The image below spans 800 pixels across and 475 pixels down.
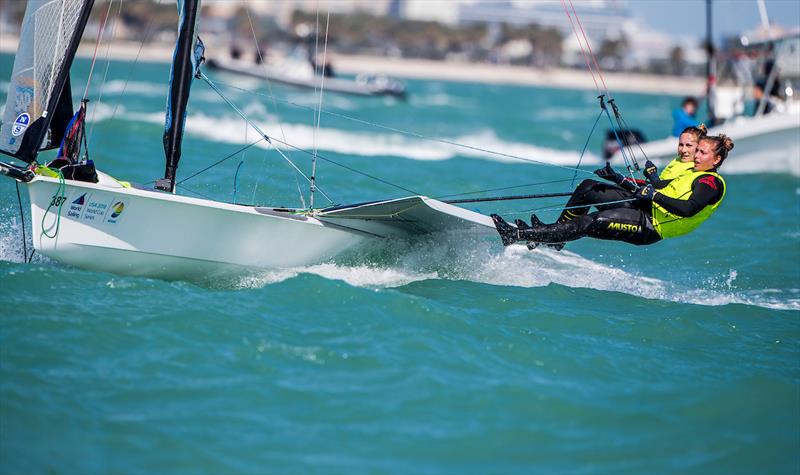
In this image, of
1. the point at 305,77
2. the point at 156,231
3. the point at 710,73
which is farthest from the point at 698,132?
the point at 305,77

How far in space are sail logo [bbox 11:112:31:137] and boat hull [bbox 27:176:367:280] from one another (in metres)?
0.65

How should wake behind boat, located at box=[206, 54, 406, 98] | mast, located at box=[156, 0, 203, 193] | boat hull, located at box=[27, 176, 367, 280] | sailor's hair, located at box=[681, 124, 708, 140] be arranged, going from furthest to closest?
1. wake behind boat, located at box=[206, 54, 406, 98]
2. sailor's hair, located at box=[681, 124, 708, 140]
3. mast, located at box=[156, 0, 203, 193]
4. boat hull, located at box=[27, 176, 367, 280]

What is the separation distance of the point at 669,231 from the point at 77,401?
3929 millimetres

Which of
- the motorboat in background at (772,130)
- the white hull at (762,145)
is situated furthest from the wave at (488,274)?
the white hull at (762,145)

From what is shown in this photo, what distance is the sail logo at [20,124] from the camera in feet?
19.7

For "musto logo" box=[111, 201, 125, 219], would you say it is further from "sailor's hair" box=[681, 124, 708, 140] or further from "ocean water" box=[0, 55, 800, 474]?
"sailor's hair" box=[681, 124, 708, 140]

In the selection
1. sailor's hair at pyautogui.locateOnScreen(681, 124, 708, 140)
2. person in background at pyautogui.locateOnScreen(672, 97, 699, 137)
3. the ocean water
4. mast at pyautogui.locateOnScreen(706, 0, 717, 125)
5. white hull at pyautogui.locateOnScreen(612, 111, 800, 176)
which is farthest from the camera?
mast at pyautogui.locateOnScreen(706, 0, 717, 125)

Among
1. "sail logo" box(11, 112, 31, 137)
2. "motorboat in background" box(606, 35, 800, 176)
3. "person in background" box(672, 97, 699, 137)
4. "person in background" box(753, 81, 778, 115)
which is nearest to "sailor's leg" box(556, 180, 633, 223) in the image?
"sail logo" box(11, 112, 31, 137)

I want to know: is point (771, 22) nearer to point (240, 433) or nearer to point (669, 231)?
point (669, 231)

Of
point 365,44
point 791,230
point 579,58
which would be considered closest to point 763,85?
point 791,230

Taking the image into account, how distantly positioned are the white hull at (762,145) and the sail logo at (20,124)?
31.7ft

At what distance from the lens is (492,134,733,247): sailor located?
19.7ft

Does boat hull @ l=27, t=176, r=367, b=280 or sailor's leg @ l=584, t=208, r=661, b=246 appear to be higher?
sailor's leg @ l=584, t=208, r=661, b=246

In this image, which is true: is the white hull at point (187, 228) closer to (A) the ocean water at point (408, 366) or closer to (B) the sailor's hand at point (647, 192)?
(A) the ocean water at point (408, 366)
